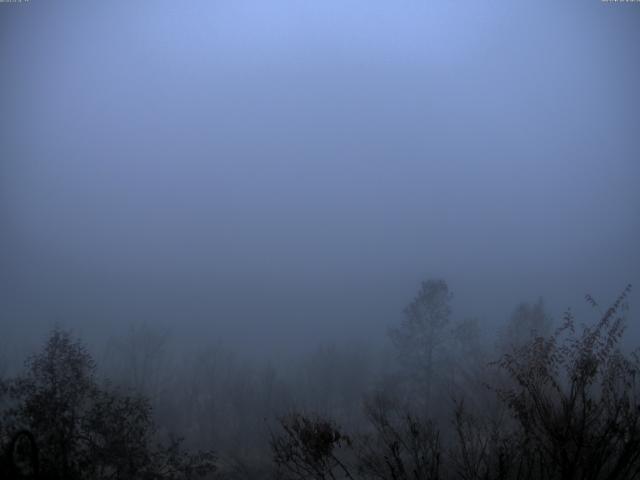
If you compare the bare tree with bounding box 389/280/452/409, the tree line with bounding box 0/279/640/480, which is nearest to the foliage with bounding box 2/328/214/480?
the tree line with bounding box 0/279/640/480

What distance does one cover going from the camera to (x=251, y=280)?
17325 cm

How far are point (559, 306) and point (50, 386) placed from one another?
13759cm

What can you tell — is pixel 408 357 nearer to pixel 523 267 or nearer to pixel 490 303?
pixel 490 303

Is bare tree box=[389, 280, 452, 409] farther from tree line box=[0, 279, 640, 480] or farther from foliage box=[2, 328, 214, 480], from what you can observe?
foliage box=[2, 328, 214, 480]

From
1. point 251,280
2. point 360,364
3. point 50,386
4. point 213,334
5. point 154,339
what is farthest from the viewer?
point 251,280

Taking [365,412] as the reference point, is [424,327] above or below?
above

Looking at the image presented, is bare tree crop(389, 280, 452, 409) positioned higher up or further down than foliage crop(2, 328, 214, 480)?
higher up

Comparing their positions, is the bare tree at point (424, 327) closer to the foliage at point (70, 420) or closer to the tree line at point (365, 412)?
the tree line at point (365, 412)

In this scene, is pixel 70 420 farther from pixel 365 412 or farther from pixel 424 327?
pixel 424 327

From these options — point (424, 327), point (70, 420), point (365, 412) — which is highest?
point (424, 327)

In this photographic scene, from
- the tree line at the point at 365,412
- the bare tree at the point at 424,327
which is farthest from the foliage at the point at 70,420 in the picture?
the bare tree at the point at 424,327

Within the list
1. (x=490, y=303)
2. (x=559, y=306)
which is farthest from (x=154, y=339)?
(x=559, y=306)

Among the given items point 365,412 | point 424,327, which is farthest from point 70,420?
point 424,327

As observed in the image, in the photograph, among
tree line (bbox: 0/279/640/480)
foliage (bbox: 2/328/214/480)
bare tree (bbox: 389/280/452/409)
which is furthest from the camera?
bare tree (bbox: 389/280/452/409)
